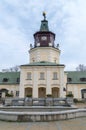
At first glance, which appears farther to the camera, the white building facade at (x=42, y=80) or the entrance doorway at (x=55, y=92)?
the entrance doorway at (x=55, y=92)

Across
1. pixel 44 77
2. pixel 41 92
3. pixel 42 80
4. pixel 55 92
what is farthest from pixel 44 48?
pixel 55 92

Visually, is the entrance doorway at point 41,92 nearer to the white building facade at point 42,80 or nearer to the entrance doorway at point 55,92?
the white building facade at point 42,80

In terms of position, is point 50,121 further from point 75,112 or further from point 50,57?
point 50,57

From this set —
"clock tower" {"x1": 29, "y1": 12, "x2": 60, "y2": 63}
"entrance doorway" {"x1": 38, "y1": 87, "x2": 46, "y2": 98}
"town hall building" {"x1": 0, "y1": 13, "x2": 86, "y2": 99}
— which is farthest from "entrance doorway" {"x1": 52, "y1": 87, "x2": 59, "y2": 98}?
"clock tower" {"x1": 29, "y1": 12, "x2": 60, "y2": 63}

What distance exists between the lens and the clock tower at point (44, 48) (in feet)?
142

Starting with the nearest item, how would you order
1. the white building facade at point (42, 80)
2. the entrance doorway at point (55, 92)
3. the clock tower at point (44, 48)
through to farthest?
1. the white building facade at point (42, 80)
2. the entrance doorway at point (55, 92)
3. the clock tower at point (44, 48)

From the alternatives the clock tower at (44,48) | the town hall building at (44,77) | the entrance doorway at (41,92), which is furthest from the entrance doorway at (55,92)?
the clock tower at (44,48)

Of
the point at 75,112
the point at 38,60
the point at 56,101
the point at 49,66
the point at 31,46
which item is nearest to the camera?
the point at 75,112

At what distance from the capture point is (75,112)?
39.6 feet

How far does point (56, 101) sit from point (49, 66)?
45.9 ft

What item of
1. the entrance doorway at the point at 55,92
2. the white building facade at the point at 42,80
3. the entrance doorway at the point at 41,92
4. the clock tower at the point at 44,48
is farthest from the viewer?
the clock tower at the point at 44,48

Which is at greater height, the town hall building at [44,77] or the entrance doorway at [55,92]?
the town hall building at [44,77]

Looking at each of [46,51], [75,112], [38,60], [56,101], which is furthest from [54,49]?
[75,112]

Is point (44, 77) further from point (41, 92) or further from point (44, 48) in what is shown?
point (44, 48)
